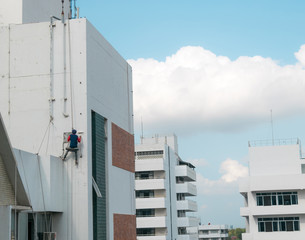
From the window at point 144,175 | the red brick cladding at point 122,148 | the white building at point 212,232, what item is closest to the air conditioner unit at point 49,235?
the red brick cladding at point 122,148

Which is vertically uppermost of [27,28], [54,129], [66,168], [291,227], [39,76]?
[27,28]

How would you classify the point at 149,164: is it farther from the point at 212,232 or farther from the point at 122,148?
the point at 212,232

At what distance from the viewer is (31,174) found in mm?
25203

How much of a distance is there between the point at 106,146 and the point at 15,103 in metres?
5.73

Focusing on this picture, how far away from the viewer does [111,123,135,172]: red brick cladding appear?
32.4m

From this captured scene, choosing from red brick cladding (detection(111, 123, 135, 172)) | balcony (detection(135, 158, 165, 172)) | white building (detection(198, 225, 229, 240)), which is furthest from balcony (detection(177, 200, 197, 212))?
white building (detection(198, 225, 229, 240))

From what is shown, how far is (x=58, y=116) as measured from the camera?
Result: 2797 cm

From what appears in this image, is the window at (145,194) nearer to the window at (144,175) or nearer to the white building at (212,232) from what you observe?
the window at (144,175)

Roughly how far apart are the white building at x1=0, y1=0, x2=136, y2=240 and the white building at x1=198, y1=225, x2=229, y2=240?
132m

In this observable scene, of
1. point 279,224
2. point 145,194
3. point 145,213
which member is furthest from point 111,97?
point 145,213

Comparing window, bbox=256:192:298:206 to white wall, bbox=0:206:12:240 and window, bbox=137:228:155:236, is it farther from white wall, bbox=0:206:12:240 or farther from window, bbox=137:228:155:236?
white wall, bbox=0:206:12:240

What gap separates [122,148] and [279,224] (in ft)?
106

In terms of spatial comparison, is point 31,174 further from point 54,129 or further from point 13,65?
point 13,65

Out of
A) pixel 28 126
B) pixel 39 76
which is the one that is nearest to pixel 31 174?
pixel 28 126
